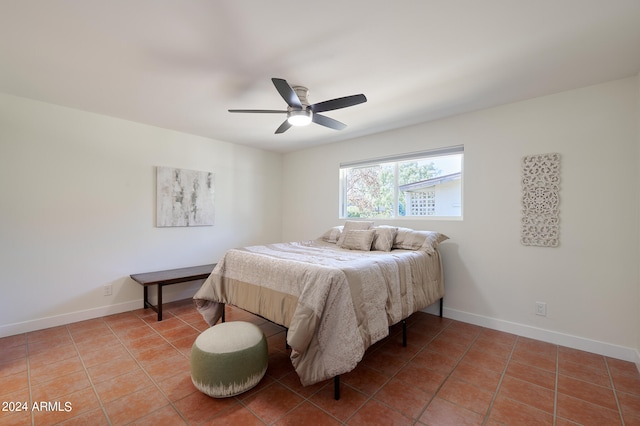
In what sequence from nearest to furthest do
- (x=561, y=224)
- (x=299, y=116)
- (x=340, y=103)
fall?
(x=340, y=103) < (x=299, y=116) < (x=561, y=224)

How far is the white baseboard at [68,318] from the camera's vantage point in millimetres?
A: 2772

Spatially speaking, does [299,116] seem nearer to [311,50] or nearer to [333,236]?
[311,50]

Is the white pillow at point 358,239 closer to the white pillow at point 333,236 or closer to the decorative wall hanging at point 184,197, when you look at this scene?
the white pillow at point 333,236

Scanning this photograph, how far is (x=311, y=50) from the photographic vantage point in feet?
6.49

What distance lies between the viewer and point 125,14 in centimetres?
162

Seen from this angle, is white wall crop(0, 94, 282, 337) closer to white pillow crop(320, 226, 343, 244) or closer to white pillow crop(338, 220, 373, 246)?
white pillow crop(320, 226, 343, 244)

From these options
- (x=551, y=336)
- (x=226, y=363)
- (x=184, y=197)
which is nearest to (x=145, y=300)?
(x=184, y=197)

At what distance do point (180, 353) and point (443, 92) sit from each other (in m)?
3.39

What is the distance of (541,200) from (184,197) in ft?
14.1

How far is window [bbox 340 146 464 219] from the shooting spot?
133 inches

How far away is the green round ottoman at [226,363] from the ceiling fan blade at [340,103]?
73.9 inches

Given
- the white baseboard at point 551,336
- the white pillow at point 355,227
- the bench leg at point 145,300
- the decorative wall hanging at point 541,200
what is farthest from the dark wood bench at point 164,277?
the decorative wall hanging at point 541,200

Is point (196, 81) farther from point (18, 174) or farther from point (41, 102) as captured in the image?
point (18, 174)

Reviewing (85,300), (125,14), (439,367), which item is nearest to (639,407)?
(439,367)
